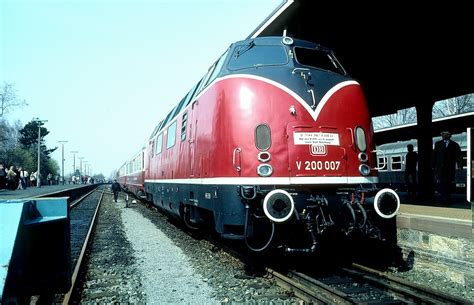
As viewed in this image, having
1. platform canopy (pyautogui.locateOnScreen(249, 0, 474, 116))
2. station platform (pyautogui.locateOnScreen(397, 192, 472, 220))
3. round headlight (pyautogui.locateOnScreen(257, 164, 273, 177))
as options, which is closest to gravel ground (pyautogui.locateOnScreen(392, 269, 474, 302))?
station platform (pyautogui.locateOnScreen(397, 192, 472, 220))

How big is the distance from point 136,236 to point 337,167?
6.71 metres

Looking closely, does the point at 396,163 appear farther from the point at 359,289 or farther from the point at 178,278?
the point at 178,278

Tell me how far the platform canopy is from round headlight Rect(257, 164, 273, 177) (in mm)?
3863

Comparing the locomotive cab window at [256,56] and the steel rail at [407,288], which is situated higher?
the locomotive cab window at [256,56]

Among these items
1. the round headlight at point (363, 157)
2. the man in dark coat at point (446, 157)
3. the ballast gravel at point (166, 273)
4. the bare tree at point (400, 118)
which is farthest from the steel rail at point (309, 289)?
the bare tree at point (400, 118)

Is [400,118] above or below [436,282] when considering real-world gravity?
above

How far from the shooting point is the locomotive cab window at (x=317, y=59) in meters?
6.87

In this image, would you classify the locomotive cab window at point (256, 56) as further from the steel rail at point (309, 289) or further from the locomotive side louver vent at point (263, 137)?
the steel rail at point (309, 289)

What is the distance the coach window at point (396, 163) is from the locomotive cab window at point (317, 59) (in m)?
15.1

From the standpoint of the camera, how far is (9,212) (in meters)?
3.75

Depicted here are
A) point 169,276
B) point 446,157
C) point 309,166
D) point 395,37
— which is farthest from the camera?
point 395,37

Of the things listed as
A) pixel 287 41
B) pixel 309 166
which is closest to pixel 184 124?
pixel 287 41

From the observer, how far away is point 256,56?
6.82m

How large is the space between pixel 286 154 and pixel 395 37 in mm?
6312
